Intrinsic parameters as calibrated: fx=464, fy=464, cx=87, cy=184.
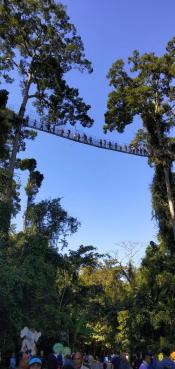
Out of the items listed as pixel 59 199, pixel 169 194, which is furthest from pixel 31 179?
pixel 169 194

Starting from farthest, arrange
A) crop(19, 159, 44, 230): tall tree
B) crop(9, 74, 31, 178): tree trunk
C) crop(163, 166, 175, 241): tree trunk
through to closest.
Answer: crop(19, 159, 44, 230): tall tree → crop(163, 166, 175, 241): tree trunk → crop(9, 74, 31, 178): tree trunk

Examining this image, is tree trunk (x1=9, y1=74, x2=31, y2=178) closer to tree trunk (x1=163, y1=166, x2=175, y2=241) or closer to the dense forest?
the dense forest

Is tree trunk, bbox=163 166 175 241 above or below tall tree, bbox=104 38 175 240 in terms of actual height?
below

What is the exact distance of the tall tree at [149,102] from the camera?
3253 cm

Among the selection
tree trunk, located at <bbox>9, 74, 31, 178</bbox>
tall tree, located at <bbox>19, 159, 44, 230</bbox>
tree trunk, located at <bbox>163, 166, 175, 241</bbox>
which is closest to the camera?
tree trunk, located at <bbox>9, 74, 31, 178</bbox>

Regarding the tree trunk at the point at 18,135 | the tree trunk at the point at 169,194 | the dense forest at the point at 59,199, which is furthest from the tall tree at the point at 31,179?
the tree trunk at the point at 169,194

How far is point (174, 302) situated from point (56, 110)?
14181 millimetres

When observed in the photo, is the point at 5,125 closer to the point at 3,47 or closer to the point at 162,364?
the point at 3,47

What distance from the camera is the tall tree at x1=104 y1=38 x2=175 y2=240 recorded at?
3253cm

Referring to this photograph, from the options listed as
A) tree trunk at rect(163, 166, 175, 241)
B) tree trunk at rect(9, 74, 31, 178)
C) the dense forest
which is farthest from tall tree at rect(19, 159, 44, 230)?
tree trunk at rect(163, 166, 175, 241)

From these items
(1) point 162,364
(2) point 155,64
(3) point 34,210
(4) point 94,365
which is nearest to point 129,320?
(3) point 34,210

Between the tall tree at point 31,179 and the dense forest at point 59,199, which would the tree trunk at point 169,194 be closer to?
the dense forest at point 59,199

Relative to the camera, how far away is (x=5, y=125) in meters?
26.2

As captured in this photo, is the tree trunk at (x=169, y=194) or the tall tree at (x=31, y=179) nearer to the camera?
the tree trunk at (x=169, y=194)
